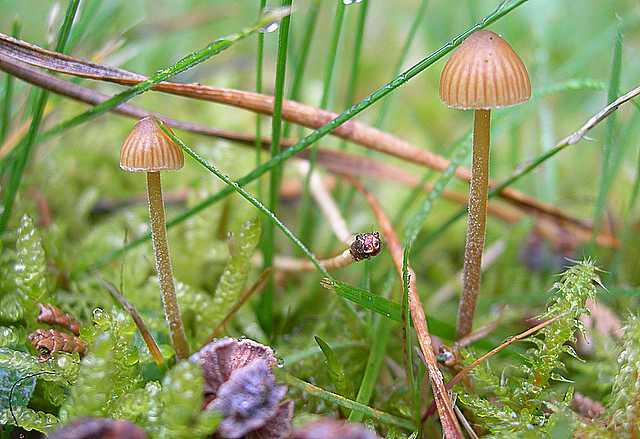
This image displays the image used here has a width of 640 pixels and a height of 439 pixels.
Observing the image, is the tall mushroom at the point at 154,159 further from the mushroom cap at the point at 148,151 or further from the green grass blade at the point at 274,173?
the green grass blade at the point at 274,173

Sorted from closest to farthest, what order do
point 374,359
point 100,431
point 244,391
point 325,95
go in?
point 100,431
point 244,391
point 374,359
point 325,95

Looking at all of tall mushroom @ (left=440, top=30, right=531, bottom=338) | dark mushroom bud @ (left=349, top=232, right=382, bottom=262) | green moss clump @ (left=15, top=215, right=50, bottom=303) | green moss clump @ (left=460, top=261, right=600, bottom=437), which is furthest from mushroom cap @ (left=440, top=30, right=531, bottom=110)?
green moss clump @ (left=15, top=215, right=50, bottom=303)

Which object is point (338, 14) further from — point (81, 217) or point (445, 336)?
point (81, 217)

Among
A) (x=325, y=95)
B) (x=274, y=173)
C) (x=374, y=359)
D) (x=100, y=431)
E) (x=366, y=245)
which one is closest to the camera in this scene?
(x=100, y=431)

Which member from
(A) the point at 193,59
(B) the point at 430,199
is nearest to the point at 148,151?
(A) the point at 193,59

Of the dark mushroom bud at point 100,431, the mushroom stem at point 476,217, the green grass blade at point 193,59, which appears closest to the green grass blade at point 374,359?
the mushroom stem at point 476,217

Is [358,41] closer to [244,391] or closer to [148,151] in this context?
[148,151]

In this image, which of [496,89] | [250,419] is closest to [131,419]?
[250,419]
